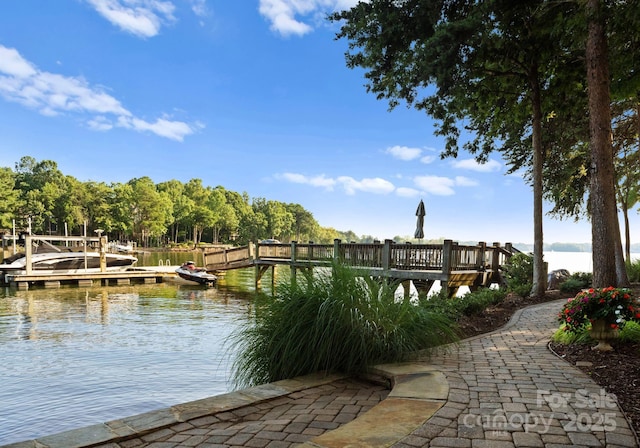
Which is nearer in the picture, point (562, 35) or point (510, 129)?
point (562, 35)

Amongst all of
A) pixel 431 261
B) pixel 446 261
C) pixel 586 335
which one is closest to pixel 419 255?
pixel 431 261

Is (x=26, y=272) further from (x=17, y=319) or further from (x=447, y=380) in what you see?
(x=447, y=380)

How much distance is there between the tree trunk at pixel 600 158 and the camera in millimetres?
6516

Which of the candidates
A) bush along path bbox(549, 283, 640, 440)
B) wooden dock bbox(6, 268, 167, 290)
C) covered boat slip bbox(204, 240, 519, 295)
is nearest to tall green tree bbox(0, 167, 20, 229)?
wooden dock bbox(6, 268, 167, 290)

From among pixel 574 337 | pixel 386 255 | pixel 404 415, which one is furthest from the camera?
pixel 386 255

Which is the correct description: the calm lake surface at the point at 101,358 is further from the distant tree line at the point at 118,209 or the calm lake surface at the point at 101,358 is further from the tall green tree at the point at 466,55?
the distant tree line at the point at 118,209

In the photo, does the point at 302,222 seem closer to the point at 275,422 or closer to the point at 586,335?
the point at 586,335

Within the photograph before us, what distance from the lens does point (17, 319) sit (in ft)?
39.5

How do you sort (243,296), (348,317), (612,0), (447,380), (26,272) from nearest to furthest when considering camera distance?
(447,380)
(348,317)
(612,0)
(243,296)
(26,272)

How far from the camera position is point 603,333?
4.84 metres

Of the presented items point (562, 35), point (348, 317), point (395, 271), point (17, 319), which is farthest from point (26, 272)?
point (562, 35)

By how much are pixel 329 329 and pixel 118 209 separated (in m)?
64.5

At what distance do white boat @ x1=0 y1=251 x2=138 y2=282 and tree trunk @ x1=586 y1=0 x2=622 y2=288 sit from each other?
72.9 feet

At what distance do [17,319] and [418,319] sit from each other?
1206 centimetres
